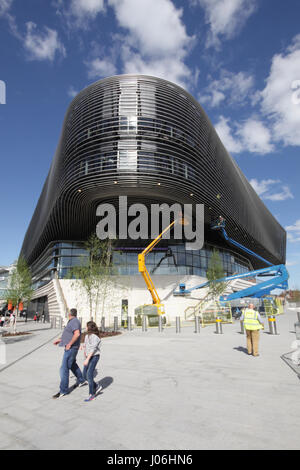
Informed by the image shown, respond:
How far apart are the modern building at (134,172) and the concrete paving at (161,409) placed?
1367 centimetres

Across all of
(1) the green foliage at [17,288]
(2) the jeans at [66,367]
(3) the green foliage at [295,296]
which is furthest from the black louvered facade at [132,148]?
(3) the green foliage at [295,296]

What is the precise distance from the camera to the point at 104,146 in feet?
77.6

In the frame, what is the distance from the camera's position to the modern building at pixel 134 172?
923 inches

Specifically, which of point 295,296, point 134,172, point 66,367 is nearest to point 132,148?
point 134,172

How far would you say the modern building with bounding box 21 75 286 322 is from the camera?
923 inches

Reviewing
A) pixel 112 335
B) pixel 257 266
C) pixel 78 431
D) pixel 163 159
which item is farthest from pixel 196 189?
pixel 257 266

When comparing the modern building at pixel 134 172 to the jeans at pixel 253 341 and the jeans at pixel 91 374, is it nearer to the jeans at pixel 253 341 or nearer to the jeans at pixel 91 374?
the jeans at pixel 253 341

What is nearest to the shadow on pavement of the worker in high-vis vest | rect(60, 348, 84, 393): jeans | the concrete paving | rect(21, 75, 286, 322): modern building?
the concrete paving

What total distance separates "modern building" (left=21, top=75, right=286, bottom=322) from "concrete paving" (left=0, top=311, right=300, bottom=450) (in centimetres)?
1367

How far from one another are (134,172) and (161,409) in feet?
67.2

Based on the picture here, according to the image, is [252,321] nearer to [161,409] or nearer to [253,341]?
[253,341]

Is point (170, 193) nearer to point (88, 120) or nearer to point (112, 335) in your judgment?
point (88, 120)

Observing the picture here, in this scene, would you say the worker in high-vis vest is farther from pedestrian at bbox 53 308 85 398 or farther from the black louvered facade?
the black louvered facade

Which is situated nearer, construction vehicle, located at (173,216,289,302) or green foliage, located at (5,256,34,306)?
green foliage, located at (5,256,34,306)
